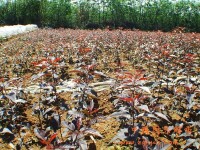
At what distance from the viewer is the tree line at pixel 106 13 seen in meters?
41.6

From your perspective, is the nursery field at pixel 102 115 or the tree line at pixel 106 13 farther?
the tree line at pixel 106 13

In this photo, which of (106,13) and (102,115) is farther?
(106,13)

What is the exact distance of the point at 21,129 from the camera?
11.6 feet

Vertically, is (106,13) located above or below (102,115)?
above

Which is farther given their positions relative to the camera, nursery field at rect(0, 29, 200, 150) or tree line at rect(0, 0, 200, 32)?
tree line at rect(0, 0, 200, 32)

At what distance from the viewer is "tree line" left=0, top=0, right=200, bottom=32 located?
41562mm

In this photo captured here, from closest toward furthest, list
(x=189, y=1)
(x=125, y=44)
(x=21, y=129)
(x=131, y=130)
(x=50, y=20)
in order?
(x=131, y=130)
(x=21, y=129)
(x=125, y=44)
(x=50, y=20)
(x=189, y=1)

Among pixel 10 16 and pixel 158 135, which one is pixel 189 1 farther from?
pixel 158 135

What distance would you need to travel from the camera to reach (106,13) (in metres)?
45.0

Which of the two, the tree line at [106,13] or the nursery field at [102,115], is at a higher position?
the tree line at [106,13]

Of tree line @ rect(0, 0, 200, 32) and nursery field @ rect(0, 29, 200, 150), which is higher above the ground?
tree line @ rect(0, 0, 200, 32)

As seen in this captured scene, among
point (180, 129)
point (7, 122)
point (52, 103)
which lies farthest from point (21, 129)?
point (180, 129)

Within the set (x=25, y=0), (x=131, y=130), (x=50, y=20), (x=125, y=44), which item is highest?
(x=25, y=0)

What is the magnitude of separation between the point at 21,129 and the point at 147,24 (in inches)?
1677
